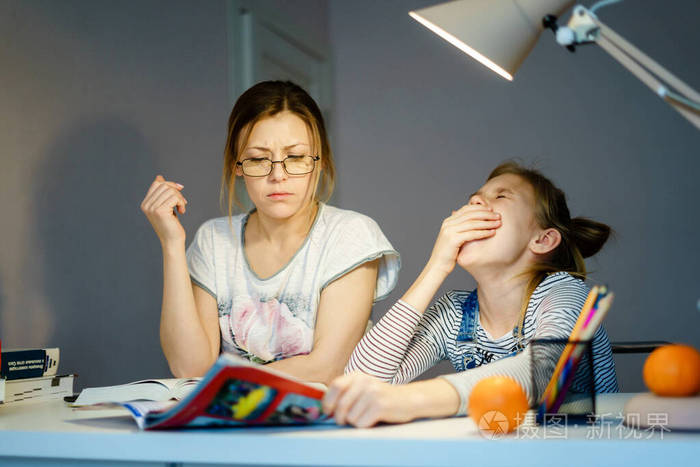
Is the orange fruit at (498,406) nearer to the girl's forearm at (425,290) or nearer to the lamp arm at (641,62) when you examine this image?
the lamp arm at (641,62)

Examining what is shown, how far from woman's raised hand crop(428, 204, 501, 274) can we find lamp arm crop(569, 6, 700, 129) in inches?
20.0

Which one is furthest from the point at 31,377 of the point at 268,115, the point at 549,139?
the point at 549,139

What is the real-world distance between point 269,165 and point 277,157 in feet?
0.08

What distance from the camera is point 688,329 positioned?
288 cm

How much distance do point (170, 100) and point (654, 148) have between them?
2.12 m

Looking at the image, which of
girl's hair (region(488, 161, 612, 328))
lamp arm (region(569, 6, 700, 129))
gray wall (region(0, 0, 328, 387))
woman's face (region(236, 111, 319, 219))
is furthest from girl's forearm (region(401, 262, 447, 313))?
gray wall (region(0, 0, 328, 387))

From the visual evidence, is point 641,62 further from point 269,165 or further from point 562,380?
point 269,165

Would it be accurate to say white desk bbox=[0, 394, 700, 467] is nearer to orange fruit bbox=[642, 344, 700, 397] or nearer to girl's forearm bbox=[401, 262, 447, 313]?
orange fruit bbox=[642, 344, 700, 397]

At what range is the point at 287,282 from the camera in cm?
145

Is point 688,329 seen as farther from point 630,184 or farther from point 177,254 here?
point 177,254

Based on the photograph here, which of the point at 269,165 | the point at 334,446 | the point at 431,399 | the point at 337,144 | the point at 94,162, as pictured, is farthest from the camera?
the point at 337,144

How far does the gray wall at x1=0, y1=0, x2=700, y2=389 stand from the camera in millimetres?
1551

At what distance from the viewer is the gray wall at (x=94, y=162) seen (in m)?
1.49

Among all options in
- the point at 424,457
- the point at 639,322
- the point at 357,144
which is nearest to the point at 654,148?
the point at 639,322
